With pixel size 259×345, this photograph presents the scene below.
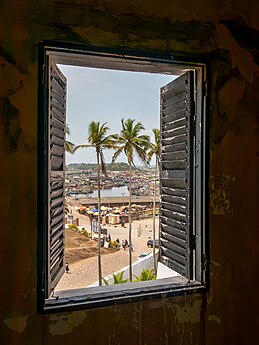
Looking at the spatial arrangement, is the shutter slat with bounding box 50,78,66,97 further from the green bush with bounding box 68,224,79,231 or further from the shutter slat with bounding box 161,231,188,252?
the shutter slat with bounding box 161,231,188,252

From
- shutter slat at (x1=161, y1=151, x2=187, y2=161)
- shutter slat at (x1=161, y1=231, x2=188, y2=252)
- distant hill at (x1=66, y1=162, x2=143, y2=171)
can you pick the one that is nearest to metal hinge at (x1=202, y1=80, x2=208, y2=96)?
shutter slat at (x1=161, y1=151, x2=187, y2=161)

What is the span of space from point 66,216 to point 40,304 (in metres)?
0.48

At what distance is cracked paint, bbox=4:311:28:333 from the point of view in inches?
59.6

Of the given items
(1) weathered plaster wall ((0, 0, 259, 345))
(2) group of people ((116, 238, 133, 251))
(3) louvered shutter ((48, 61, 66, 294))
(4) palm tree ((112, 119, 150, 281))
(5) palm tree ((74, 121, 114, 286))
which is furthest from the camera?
(2) group of people ((116, 238, 133, 251))

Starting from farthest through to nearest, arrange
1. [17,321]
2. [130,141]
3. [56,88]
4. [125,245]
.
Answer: [125,245], [130,141], [56,88], [17,321]

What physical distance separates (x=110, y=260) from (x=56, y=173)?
25.6 inches

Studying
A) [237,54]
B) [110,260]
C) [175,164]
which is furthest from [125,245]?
[237,54]

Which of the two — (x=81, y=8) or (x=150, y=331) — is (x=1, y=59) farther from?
Result: (x=150, y=331)

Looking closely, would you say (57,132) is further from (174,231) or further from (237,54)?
(237,54)

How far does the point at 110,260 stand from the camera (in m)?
1.96

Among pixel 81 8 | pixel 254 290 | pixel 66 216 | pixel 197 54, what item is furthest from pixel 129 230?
pixel 81 8

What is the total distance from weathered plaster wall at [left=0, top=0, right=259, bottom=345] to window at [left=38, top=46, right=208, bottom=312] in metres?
0.05

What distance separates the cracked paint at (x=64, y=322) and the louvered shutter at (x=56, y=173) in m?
0.14

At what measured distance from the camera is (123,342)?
5.53ft
